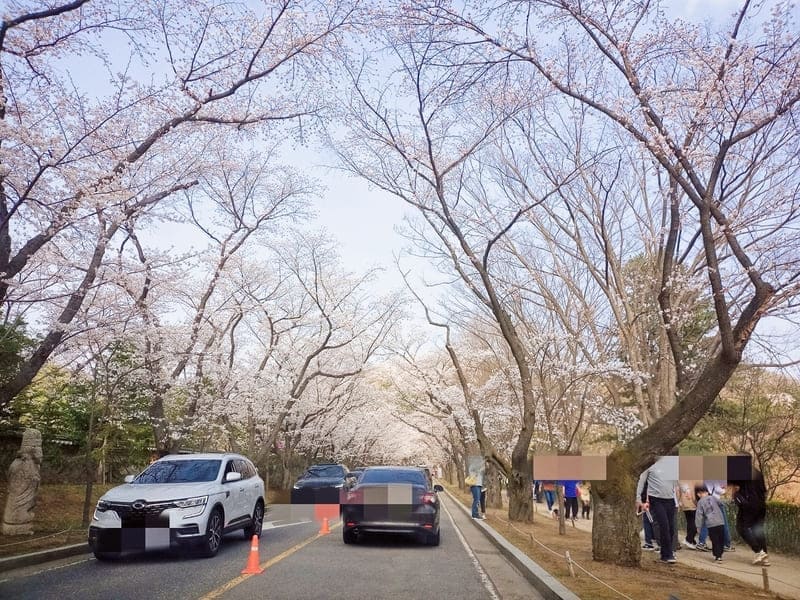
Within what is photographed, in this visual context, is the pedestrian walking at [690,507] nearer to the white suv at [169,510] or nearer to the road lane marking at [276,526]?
the white suv at [169,510]

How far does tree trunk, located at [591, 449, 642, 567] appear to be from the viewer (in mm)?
9195

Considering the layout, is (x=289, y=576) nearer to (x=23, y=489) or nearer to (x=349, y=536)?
(x=349, y=536)

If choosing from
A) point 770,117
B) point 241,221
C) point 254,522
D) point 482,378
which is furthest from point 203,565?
point 482,378

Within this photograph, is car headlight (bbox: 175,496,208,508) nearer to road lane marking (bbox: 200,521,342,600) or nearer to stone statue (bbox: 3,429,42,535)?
road lane marking (bbox: 200,521,342,600)

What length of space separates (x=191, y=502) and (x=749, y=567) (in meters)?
9.39

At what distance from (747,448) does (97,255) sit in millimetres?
20326

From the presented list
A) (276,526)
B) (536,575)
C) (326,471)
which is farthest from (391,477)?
(326,471)

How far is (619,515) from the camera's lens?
30.6ft

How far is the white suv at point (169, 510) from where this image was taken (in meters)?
9.02

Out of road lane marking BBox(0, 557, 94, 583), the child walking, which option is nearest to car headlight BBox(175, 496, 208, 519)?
road lane marking BBox(0, 557, 94, 583)

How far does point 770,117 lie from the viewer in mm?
7965

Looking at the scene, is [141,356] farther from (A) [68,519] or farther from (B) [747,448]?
(B) [747,448]

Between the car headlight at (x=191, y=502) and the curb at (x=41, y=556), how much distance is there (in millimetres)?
2100

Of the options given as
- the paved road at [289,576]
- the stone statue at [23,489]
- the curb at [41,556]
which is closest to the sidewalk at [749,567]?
the paved road at [289,576]
